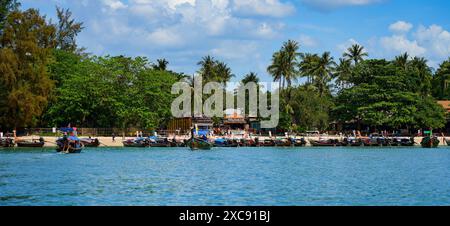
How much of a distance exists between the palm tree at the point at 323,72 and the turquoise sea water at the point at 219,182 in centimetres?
5402

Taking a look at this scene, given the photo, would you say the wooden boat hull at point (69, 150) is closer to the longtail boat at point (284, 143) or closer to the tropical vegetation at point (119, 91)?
the tropical vegetation at point (119, 91)

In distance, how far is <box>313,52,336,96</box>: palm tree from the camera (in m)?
106

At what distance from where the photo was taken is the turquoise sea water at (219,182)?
28.5 metres

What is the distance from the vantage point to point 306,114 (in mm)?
95750

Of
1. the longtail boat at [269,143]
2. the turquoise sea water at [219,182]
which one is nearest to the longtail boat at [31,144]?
the turquoise sea water at [219,182]

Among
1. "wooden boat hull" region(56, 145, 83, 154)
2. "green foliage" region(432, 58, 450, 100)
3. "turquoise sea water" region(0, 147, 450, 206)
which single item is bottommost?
"turquoise sea water" region(0, 147, 450, 206)

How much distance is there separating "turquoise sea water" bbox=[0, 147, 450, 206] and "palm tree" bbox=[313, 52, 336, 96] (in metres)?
54.0

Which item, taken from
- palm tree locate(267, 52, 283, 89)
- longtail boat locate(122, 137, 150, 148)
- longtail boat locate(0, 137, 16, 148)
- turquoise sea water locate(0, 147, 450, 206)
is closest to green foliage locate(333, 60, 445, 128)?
palm tree locate(267, 52, 283, 89)

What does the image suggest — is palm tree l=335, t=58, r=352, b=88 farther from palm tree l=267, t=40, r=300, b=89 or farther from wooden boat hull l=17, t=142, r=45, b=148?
wooden boat hull l=17, t=142, r=45, b=148

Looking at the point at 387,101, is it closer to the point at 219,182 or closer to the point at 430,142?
the point at 430,142

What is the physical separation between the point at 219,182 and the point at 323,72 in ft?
240

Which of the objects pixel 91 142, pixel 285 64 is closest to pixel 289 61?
pixel 285 64

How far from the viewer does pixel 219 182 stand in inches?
1398
